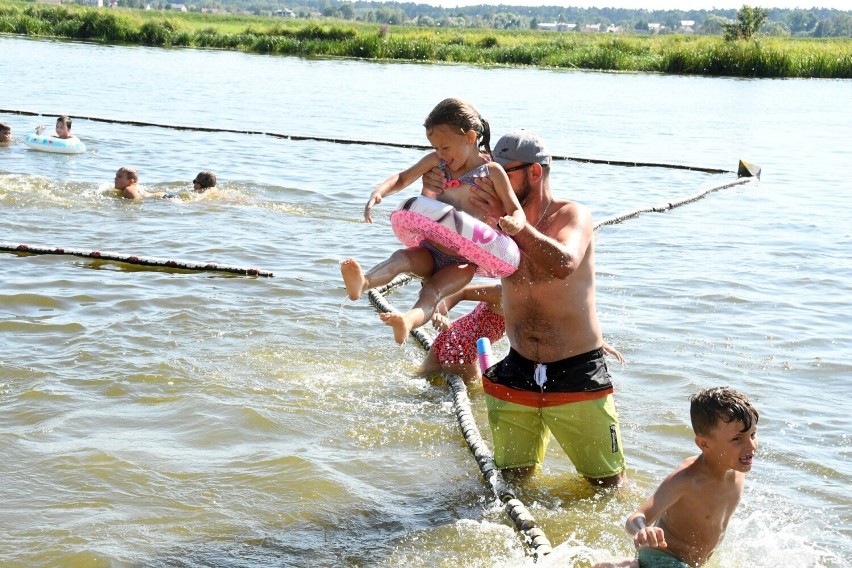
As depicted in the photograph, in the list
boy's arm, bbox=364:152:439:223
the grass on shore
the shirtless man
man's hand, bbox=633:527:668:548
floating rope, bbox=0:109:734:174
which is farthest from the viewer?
the grass on shore

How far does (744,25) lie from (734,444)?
54.5 meters

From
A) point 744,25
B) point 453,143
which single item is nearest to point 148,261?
point 453,143

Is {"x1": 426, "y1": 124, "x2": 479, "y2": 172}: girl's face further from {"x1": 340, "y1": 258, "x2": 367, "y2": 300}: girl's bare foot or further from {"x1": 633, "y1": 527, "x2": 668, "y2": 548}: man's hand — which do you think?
{"x1": 633, "y1": 527, "x2": 668, "y2": 548}: man's hand

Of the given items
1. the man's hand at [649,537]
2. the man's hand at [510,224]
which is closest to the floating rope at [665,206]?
the man's hand at [510,224]

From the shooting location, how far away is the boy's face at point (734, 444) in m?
4.11

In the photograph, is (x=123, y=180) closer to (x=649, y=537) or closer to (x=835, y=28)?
(x=649, y=537)

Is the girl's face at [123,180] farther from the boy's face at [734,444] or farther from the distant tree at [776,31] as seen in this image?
the distant tree at [776,31]

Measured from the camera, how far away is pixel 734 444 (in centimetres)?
412

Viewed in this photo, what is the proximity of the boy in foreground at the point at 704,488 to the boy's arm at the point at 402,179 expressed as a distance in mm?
2047

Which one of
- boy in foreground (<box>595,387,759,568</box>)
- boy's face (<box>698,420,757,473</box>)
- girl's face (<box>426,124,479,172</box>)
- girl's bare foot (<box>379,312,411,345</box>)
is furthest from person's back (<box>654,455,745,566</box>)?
girl's face (<box>426,124,479,172</box>)

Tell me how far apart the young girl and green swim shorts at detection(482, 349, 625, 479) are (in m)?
0.49

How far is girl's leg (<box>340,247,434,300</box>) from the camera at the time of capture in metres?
4.96

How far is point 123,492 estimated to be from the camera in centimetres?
550

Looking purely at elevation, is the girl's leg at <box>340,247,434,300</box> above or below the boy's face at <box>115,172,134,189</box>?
above
